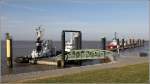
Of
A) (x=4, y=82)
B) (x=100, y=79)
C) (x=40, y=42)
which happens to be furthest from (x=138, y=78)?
(x=40, y=42)

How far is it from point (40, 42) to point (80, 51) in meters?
10.3

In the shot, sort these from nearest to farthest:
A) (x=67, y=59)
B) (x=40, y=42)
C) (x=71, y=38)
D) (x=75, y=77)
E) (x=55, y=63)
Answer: (x=75, y=77), (x=55, y=63), (x=67, y=59), (x=40, y=42), (x=71, y=38)

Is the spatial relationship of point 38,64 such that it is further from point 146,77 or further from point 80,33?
point 146,77

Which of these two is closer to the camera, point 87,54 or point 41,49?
point 87,54

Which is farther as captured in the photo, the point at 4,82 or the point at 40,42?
the point at 40,42

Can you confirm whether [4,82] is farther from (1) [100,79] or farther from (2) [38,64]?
(2) [38,64]

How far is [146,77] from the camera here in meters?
19.1

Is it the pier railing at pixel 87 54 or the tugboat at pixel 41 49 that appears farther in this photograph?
the tugboat at pixel 41 49

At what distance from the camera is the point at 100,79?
18.3 m

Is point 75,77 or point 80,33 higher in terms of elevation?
point 80,33

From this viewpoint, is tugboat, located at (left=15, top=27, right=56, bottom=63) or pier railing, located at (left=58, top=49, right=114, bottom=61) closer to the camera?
pier railing, located at (left=58, top=49, right=114, bottom=61)

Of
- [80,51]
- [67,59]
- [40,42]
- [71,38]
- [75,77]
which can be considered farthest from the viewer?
[71,38]

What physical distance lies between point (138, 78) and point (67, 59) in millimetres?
30989

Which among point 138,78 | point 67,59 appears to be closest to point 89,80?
point 138,78
